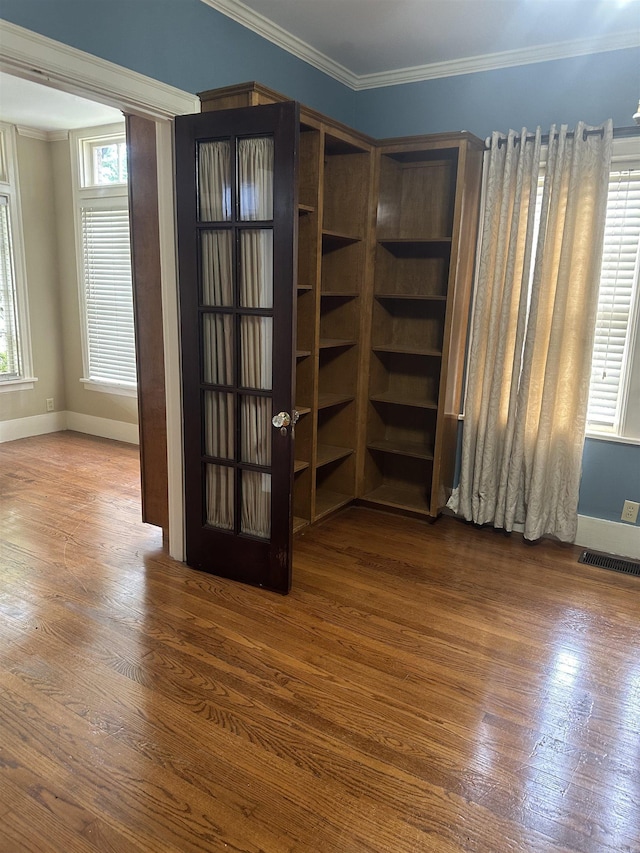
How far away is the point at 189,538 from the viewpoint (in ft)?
10.6

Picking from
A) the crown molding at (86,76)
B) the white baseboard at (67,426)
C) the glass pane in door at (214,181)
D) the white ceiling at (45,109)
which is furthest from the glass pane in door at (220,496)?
the white ceiling at (45,109)

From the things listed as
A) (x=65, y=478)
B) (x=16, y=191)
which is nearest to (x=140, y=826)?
(x=65, y=478)

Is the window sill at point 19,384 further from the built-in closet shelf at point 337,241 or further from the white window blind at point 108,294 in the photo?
the built-in closet shelf at point 337,241

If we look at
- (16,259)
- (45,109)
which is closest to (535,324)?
(45,109)

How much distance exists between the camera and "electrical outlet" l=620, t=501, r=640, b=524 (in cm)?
352

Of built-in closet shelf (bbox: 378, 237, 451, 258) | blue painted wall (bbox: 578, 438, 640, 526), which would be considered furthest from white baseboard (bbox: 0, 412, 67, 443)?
blue painted wall (bbox: 578, 438, 640, 526)

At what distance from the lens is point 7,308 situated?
5.60m

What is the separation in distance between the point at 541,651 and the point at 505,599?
0.45 m

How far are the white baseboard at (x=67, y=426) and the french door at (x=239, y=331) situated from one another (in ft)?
9.25

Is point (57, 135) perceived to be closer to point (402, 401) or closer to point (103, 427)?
point (103, 427)

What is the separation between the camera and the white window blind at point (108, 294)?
5.41 metres

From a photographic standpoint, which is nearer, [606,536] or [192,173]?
[192,173]

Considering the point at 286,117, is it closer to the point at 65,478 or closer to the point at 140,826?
the point at 140,826

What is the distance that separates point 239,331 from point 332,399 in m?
1.15
